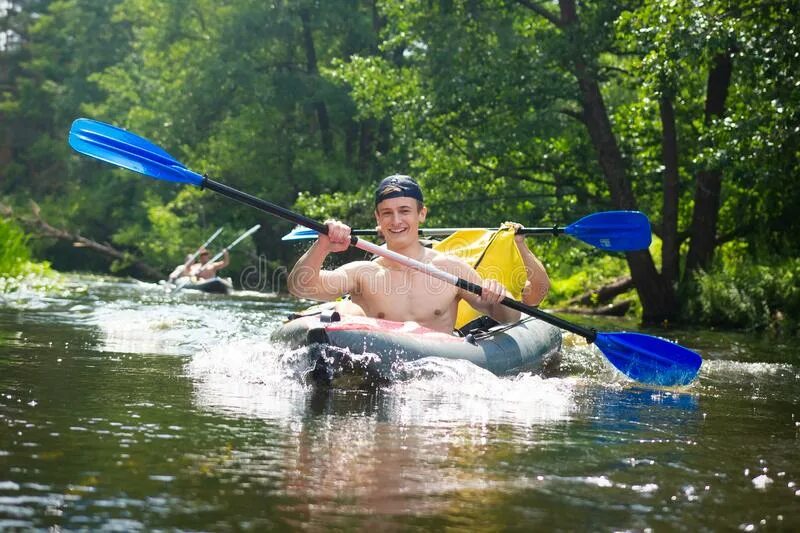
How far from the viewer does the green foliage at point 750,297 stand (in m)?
11.8

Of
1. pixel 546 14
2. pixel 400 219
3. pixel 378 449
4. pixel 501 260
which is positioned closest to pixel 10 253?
pixel 546 14

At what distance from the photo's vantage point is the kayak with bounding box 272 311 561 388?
5.21m

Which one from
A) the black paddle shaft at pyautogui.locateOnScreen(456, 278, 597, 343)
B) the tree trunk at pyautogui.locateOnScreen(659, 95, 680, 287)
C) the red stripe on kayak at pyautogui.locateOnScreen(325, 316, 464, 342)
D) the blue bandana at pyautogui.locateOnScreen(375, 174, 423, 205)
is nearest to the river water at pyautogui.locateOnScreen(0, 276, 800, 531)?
the red stripe on kayak at pyautogui.locateOnScreen(325, 316, 464, 342)

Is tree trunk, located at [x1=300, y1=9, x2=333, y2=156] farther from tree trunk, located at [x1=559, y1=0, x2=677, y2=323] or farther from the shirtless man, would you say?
the shirtless man

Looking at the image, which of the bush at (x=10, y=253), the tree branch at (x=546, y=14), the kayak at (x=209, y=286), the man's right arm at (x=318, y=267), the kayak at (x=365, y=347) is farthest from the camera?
the kayak at (x=209, y=286)

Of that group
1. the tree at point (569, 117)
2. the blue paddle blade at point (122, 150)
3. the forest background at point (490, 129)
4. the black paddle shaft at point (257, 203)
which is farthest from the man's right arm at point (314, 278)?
the tree at point (569, 117)

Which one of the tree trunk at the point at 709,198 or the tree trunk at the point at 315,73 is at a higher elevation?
the tree trunk at the point at 315,73

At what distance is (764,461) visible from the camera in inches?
150

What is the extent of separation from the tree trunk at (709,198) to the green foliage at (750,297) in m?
0.39

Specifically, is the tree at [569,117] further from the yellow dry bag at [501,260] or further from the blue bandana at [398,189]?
the blue bandana at [398,189]

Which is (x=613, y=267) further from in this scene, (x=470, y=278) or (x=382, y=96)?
(x=470, y=278)

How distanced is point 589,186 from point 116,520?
13.4 m

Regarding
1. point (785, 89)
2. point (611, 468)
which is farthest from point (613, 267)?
point (611, 468)

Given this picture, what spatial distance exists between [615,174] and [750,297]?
2.31 meters
